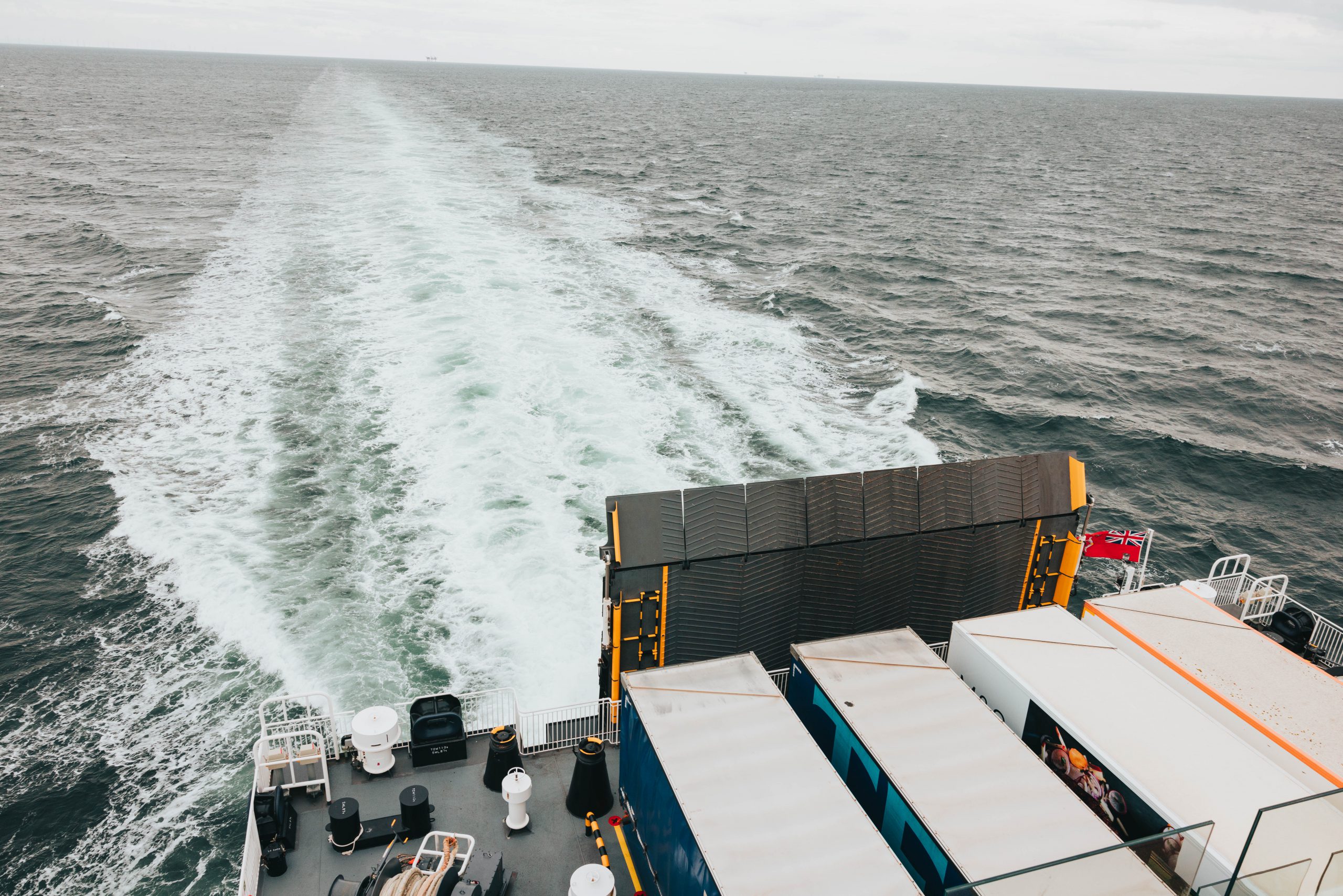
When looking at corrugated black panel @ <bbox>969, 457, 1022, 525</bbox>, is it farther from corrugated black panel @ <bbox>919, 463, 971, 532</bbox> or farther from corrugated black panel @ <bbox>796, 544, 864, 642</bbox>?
corrugated black panel @ <bbox>796, 544, 864, 642</bbox>

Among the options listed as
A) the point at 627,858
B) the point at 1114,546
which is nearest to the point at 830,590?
the point at 627,858

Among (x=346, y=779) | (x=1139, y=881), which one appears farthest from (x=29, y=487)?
(x=1139, y=881)

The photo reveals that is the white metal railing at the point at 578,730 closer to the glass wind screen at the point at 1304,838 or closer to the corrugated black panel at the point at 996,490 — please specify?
the corrugated black panel at the point at 996,490

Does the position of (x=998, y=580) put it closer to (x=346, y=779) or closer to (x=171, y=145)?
Result: (x=346, y=779)

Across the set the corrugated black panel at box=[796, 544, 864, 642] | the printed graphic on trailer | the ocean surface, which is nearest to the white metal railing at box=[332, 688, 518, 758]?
the ocean surface

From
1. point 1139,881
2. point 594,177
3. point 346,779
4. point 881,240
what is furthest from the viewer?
point 594,177

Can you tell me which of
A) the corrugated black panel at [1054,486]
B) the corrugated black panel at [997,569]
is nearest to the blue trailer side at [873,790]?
the corrugated black panel at [997,569]

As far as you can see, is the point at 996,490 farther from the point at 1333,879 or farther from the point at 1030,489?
the point at 1333,879
